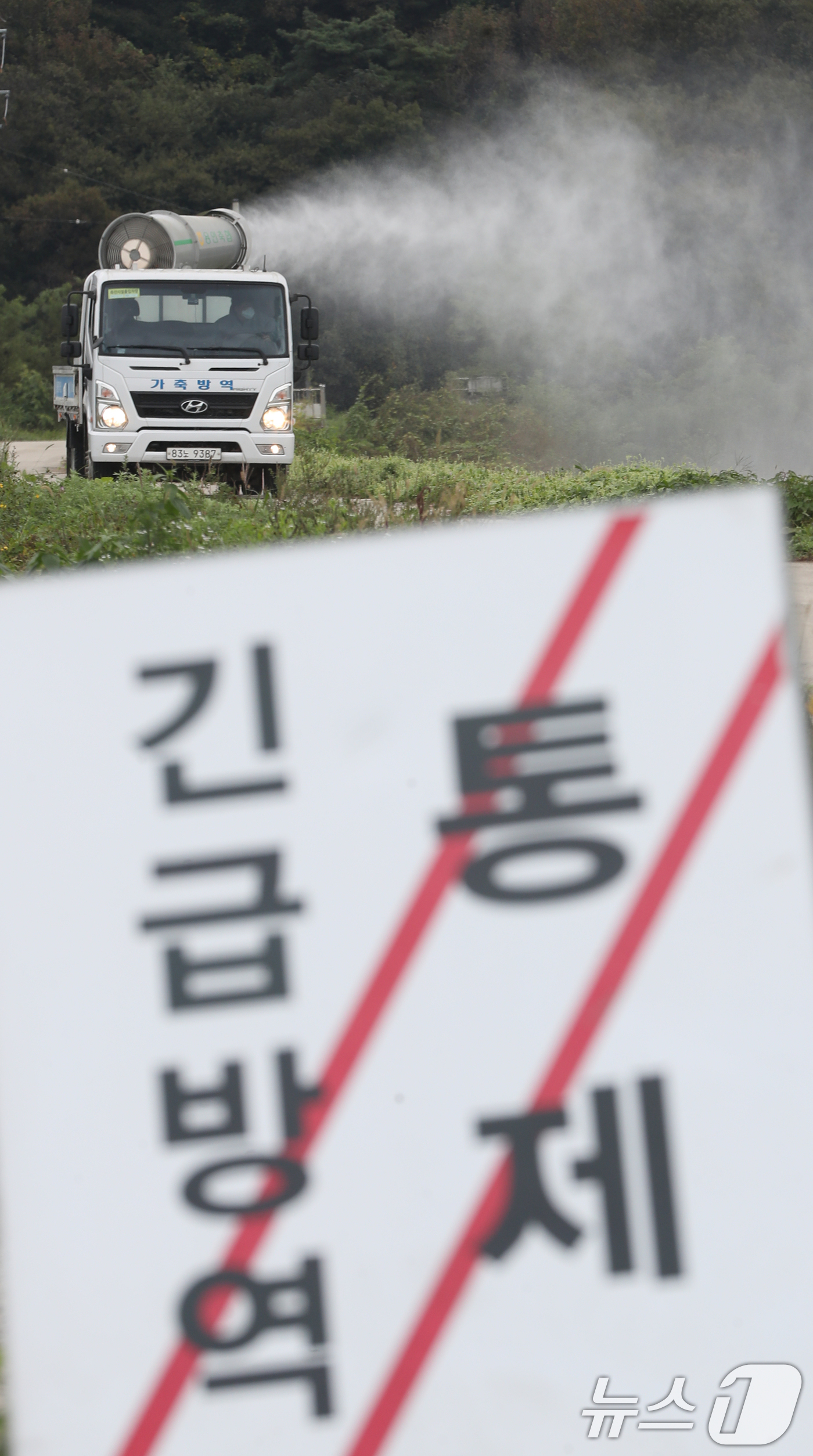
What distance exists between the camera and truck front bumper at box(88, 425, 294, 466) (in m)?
13.5

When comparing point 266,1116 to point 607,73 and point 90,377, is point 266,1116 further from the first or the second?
point 607,73

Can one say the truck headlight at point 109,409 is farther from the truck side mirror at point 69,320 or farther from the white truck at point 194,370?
the truck side mirror at point 69,320

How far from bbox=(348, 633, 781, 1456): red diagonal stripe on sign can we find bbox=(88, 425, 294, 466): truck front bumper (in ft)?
40.1

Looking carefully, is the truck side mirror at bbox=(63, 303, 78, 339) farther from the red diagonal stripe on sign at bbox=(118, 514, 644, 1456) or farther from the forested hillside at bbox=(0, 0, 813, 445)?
the forested hillside at bbox=(0, 0, 813, 445)

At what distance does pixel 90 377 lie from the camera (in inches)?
548

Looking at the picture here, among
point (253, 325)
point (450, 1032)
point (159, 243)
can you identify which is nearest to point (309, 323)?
point (253, 325)

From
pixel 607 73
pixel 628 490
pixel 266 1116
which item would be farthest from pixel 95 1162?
pixel 607 73

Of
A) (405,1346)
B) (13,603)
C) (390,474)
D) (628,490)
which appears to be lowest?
(405,1346)

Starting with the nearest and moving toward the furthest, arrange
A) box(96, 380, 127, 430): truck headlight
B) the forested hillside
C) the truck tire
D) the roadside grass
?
the roadside grass, box(96, 380, 127, 430): truck headlight, the truck tire, the forested hillside

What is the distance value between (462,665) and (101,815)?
395mm

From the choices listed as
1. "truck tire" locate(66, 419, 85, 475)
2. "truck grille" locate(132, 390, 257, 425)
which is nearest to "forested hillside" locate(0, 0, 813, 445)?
"truck tire" locate(66, 419, 85, 475)

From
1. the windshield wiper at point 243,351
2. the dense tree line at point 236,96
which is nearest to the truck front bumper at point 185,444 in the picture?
the windshield wiper at point 243,351

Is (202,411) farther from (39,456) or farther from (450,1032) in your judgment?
(450,1032)

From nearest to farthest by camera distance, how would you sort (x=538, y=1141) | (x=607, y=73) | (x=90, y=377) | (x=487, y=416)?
(x=538, y=1141) < (x=90, y=377) < (x=487, y=416) < (x=607, y=73)
